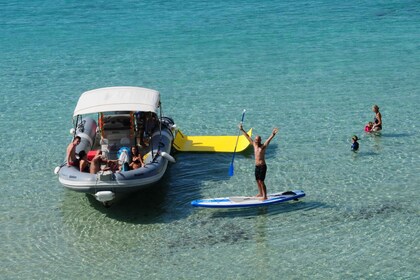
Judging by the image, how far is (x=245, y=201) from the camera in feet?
51.0

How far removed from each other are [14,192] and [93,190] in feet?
9.35

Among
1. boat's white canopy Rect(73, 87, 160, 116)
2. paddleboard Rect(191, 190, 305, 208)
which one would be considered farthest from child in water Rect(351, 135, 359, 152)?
boat's white canopy Rect(73, 87, 160, 116)

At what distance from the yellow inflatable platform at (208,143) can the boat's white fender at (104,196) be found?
421 centimetres

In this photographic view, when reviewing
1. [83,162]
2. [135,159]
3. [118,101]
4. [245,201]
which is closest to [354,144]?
[245,201]

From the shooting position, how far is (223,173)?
1759cm

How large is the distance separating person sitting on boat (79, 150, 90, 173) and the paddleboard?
2324 millimetres

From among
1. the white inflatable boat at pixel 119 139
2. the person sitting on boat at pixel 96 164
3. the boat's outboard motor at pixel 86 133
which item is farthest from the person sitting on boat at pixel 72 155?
the boat's outboard motor at pixel 86 133

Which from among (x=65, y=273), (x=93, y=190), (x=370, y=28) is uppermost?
(x=370, y=28)

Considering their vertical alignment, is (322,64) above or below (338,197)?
above

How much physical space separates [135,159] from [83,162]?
3.55ft

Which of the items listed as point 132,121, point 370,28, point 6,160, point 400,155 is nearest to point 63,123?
point 6,160

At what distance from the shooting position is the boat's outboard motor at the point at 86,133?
17250 millimetres

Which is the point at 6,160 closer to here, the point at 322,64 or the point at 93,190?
the point at 93,190

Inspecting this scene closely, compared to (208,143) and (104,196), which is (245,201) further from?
(208,143)
